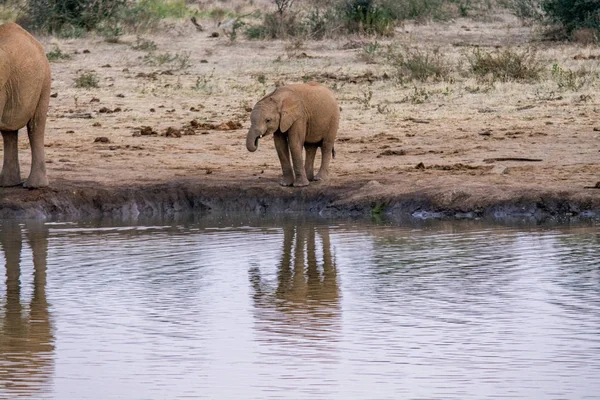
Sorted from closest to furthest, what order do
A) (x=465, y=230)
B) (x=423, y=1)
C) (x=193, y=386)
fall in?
(x=193, y=386), (x=465, y=230), (x=423, y=1)

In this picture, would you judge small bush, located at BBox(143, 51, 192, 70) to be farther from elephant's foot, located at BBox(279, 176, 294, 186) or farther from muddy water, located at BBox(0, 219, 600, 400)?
muddy water, located at BBox(0, 219, 600, 400)

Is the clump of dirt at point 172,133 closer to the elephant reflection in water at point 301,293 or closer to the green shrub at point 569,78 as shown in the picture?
the elephant reflection in water at point 301,293

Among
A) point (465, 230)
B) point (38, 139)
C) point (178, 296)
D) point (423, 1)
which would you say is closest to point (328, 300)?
point (178, 296)

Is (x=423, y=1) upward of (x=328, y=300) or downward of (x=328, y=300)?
upward

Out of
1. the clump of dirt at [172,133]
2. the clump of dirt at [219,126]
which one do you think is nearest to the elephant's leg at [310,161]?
the clump of dirt at [172,133]

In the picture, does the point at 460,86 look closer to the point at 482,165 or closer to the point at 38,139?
the point at 482,165

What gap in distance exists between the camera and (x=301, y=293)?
7.46 metres

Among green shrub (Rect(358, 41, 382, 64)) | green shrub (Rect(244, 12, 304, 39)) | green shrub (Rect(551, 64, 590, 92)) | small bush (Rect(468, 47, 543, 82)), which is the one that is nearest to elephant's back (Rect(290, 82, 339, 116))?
green shrub (Rect(551, 64, 590, 92))

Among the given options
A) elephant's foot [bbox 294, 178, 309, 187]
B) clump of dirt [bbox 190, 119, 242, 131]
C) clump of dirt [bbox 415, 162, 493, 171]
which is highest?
clump of dirt [bbox 190, 119, 242, 131]

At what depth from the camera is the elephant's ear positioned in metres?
10.6

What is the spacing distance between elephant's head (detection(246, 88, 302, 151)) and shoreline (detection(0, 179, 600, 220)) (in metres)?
0.69

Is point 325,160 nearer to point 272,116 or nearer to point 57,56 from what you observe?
point 272,116

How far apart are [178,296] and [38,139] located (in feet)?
12.9

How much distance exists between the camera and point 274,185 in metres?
11.2
